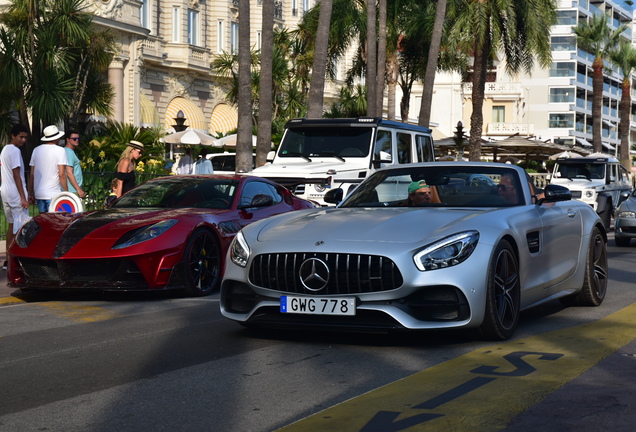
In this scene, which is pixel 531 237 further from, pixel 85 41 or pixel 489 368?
pixel 85 41

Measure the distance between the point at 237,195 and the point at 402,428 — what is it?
7027 mm

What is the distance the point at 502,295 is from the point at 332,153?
10.4 meters

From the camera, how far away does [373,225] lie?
23.4 feet

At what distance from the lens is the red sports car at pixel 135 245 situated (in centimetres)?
956

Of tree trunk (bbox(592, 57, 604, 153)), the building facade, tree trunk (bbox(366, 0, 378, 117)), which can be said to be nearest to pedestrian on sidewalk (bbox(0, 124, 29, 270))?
tree trunk (bbox(366, 0, 378, 117))

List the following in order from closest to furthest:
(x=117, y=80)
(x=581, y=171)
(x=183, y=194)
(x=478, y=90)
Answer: (x=183, y=194), (x=581, y=171), (x=478, y=90), (x=117, y=80)

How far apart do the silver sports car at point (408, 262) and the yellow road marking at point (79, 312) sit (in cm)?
191

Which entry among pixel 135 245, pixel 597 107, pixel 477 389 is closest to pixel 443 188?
pixel 477 389

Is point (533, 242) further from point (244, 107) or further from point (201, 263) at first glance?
point (244, 107)

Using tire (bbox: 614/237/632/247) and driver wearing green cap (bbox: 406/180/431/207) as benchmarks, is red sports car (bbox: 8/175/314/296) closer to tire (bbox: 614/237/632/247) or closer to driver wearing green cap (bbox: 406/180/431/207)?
driver wearing green cap (bbox: 406/180/431/207)

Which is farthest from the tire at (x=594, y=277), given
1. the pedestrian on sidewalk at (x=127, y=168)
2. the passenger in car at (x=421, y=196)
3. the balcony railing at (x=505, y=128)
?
the balcony railing at (x=505, y=128)

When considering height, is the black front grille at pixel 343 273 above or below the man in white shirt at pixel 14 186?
below

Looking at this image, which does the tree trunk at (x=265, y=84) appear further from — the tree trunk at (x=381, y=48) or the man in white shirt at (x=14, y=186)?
the man in white shirt at (x=14, y=186)

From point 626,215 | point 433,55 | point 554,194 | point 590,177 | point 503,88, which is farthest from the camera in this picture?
point 503,88
